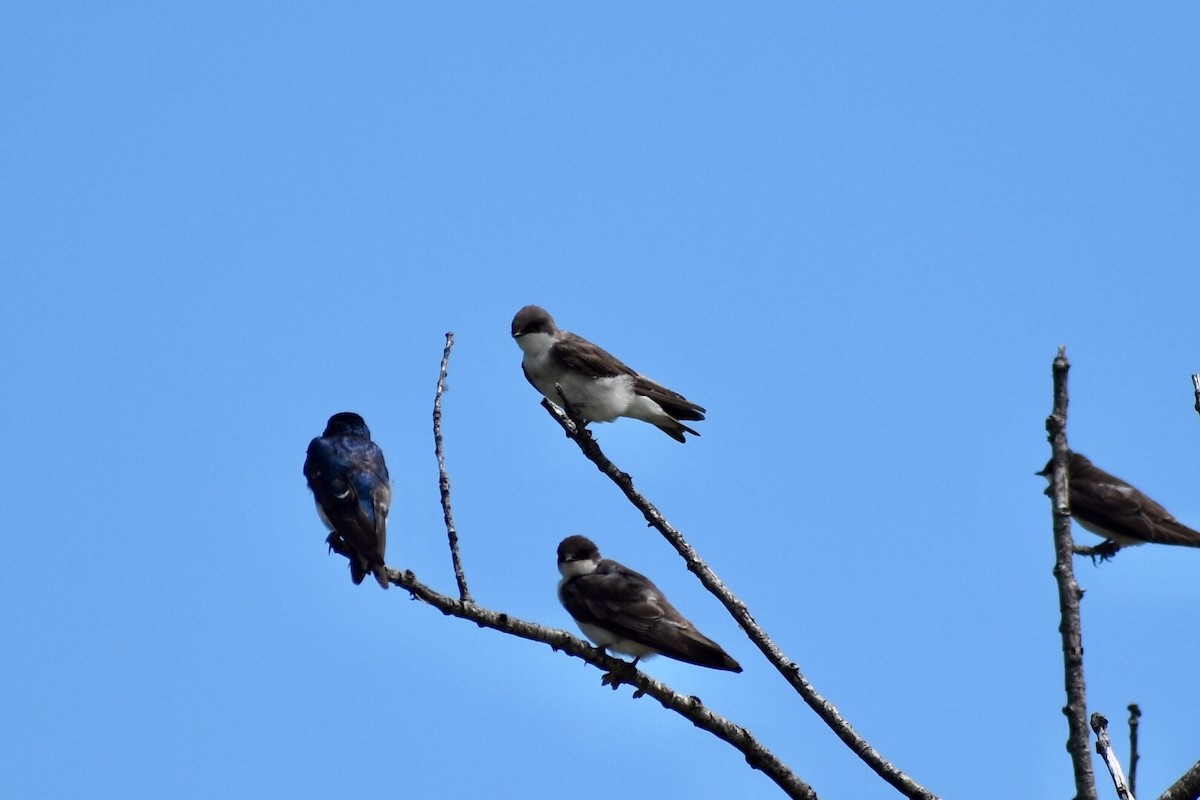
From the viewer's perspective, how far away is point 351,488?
8602mm

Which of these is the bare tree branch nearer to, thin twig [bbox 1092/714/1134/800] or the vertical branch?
thin twig [bbox 1092/714/1134/800]

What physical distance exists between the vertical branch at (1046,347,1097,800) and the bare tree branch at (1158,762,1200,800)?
893mm

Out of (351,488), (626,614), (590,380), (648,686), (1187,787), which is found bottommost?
(1187,787)

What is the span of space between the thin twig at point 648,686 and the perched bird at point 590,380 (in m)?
4.40

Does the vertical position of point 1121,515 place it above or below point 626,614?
above

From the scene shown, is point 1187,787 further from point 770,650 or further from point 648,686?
point 648,686

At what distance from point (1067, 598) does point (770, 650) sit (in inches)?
74.5

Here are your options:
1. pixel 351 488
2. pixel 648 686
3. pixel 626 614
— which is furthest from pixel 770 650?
pixel 351 488

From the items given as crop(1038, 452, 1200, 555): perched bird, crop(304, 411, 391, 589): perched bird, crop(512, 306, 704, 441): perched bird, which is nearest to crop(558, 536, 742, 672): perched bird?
crop(304, 411, 391, 589): perched bird

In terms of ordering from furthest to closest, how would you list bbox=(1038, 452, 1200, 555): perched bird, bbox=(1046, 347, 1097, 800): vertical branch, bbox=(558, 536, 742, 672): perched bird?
bbox=(1038, 452, 1200, 555): perched bird < bbox=(558, 536, 742, 672): perched bird < bbox=(1046, 347, 1097, 800): vertical branch

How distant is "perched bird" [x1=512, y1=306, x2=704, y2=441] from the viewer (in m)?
10.3

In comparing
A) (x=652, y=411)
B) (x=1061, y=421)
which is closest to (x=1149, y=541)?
(x=652, y=411)

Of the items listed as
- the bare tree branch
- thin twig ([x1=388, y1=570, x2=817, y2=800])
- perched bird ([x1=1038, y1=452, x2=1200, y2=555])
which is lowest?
the bare tree branch

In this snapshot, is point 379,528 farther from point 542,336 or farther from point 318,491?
point 542,336
